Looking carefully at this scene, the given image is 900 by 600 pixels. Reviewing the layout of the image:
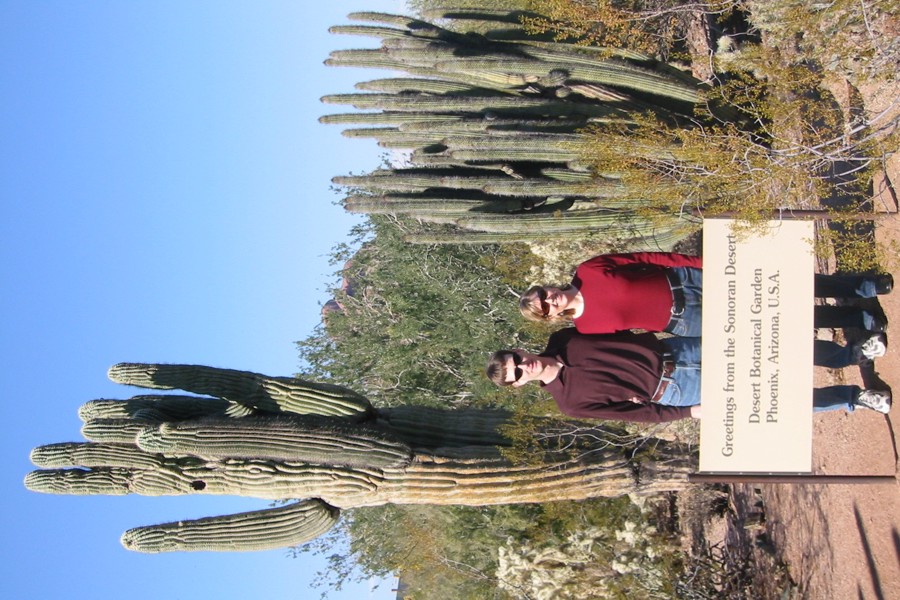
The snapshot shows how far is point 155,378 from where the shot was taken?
5965mm

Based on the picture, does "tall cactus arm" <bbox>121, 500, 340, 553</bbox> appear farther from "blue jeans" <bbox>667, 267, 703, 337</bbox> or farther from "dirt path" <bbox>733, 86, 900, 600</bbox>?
"dirt path" <bbox>733, 86, 900, 600</bbox>

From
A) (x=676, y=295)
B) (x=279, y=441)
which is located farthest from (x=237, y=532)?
(x=676, y=295)

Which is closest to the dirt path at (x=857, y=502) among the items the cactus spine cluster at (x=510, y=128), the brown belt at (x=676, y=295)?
the brown belt at (x=676, y=295)

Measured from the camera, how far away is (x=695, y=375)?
4.49 meters

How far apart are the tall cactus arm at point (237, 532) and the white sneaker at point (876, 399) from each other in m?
3.89

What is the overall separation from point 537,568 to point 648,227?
11.3 ft

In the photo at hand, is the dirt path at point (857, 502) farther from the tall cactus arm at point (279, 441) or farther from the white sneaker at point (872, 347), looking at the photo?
the tall cactus arm at point (279, 441)

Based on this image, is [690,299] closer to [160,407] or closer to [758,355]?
[758,355]

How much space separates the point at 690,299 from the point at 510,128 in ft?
9.79

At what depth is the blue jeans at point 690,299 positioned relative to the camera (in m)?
4.42

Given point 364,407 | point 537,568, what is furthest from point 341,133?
point 537,568

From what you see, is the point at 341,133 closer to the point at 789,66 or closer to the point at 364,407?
the point at 364,407

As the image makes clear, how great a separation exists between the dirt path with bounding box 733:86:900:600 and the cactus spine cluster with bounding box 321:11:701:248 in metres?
1.86

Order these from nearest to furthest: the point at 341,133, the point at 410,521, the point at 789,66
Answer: the point at 789,66 → the point at 341,133 → the point at 410,521
